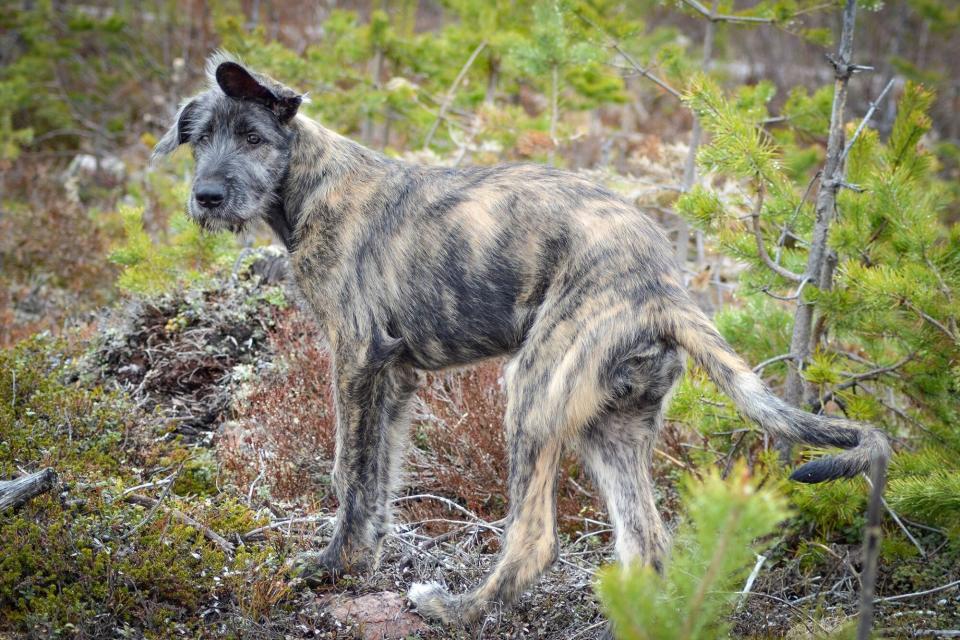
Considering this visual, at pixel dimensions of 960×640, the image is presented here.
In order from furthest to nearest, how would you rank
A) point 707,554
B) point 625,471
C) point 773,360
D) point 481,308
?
point 773,360 → point 481,308 → point 625,471 → point 707,554

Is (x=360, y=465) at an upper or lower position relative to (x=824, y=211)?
lower

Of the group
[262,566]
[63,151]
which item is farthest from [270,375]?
[63,151]

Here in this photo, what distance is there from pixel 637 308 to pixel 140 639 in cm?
251

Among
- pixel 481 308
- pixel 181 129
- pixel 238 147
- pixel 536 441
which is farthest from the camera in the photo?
pixel 181 129

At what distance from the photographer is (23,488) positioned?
415cm

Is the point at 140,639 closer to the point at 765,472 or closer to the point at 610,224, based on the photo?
the point at 610,224

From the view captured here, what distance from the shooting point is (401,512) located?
5445mm

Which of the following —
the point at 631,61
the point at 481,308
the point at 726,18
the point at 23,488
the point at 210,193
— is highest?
the point at 726,18

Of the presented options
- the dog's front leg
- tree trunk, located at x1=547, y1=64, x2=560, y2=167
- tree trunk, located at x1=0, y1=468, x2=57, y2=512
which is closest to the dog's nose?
the dog's front leg

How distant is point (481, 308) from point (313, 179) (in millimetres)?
1163

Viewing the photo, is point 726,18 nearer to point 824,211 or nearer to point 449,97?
point 824,211

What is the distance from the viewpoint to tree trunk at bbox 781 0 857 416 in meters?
5.05

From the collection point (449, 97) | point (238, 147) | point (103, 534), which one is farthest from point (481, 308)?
point (449, 97)

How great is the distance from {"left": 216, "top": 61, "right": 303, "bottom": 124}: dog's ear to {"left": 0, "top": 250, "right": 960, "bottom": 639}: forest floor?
1986 millimetres
